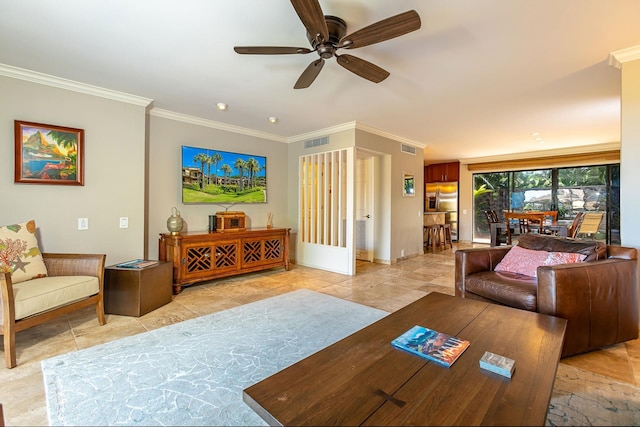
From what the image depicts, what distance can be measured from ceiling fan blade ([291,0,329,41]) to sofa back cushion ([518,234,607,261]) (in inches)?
110

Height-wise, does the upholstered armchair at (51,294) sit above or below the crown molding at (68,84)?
below

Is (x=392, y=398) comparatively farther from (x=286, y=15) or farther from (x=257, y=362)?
(x=286, y=15)

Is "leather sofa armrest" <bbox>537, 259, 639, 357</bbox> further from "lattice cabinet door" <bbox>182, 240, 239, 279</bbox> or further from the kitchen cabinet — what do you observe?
the kitchen cabinet

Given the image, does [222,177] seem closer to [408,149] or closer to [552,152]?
[408,149]

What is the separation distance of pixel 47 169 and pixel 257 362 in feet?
9.91

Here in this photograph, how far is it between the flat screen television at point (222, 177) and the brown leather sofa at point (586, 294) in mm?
3823

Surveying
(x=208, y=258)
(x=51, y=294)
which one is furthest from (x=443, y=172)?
(x=51, y=294)

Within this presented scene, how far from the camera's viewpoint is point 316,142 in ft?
17.3

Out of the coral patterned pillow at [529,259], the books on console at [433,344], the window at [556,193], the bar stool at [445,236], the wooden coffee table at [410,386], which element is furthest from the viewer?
the bar stool at [445,236]

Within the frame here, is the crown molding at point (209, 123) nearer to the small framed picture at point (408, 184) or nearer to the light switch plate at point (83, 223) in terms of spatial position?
the light switch plate at point (83, 223)

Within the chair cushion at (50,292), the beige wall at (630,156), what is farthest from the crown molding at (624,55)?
the chair cushion at (50,292)

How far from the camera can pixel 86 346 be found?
2.30m

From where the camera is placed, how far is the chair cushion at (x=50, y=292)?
2.12 meters

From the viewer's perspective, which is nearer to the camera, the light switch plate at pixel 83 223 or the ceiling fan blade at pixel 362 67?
the ceiling fan blade at pixel 362 67
